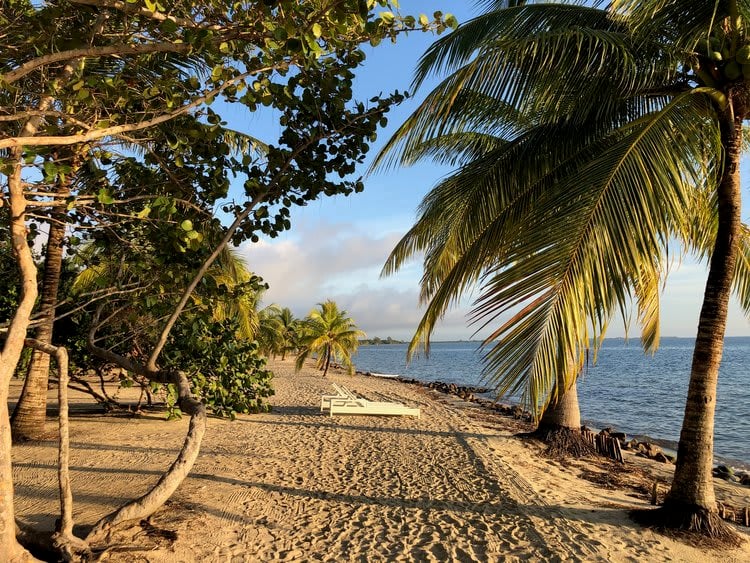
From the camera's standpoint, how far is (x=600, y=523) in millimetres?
5777

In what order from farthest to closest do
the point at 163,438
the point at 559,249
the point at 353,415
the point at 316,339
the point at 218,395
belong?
the point at 316,339 < the point at 353,415 < the point at 218,395 < the point at 163,438 < the point at 559,249

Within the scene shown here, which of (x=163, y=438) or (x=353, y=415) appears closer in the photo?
(x=163, y=438)

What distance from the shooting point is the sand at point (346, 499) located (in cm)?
483

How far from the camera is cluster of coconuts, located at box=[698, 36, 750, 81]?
4.59 m

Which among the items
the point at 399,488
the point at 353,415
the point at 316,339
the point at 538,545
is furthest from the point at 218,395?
the point at 316,339

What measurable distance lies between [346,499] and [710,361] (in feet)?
14.9

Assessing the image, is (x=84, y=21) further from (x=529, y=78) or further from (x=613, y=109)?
(x=613, y=109)

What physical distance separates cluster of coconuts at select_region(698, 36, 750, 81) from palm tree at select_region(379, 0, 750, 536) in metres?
0.02

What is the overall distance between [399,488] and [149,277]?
432 centimetres

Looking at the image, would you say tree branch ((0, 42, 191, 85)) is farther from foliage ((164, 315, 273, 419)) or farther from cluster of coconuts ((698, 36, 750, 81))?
foliage ((164, 315, 273, 419))

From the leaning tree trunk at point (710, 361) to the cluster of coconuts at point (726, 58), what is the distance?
518mm

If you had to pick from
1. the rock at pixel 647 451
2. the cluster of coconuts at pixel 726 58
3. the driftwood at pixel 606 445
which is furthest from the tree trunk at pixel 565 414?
the cluster of coconuts at pixel 726 58

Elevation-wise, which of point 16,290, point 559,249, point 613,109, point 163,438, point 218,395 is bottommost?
point 163,438

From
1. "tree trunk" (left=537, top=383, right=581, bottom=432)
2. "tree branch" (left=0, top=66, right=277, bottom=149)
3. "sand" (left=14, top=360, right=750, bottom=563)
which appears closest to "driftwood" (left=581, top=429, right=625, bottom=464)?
"tree trunk" (left=537, top=383, right=581, bottom=432)
